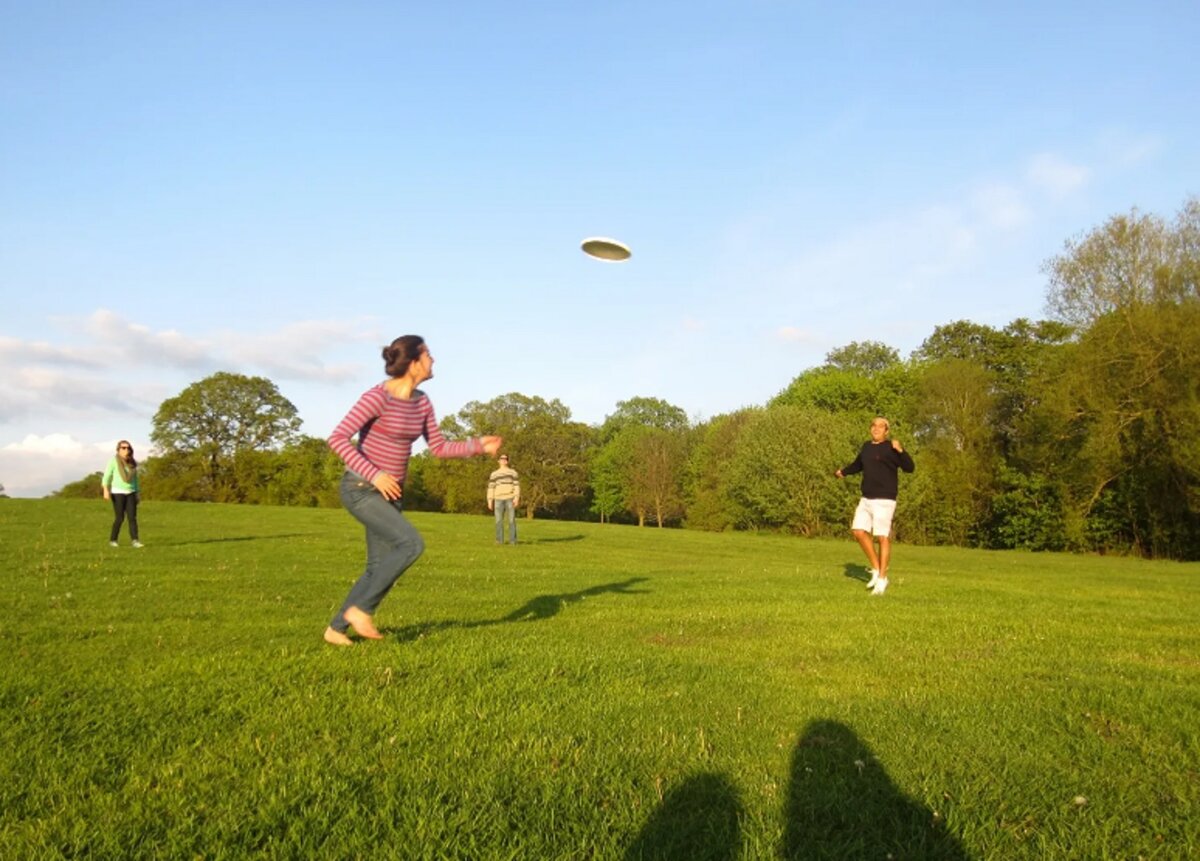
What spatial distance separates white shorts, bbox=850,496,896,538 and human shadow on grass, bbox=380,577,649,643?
383 centimetres

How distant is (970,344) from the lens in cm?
6109

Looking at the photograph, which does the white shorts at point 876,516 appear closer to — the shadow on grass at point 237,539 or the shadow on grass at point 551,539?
the shadow on grass at point 551,539

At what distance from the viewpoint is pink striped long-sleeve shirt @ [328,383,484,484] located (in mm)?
6984

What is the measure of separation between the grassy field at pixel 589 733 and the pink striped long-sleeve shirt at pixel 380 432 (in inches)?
60.8

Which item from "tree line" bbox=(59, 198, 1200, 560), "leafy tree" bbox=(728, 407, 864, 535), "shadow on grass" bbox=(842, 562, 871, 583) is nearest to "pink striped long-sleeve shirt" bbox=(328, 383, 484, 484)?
"shadow on grass" bbox=(842, 562, 871, 583)

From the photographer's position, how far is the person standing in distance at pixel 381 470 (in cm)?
704

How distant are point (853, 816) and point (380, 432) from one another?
4973mm

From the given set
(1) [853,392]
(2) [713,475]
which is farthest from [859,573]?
(2) [713,475]

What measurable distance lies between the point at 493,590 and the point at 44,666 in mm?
7063

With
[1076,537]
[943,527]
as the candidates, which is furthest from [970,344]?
[1076,537]

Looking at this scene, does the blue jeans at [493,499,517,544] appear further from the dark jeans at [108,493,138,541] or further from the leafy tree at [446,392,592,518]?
the leafy tree at [446,392,592,518]

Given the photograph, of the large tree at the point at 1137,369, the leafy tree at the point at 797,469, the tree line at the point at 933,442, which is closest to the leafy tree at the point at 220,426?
the tree line at the point at 933,442

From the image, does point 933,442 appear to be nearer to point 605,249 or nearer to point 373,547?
point 605,249

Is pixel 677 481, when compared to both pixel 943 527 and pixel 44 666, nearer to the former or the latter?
pixel 943 527
